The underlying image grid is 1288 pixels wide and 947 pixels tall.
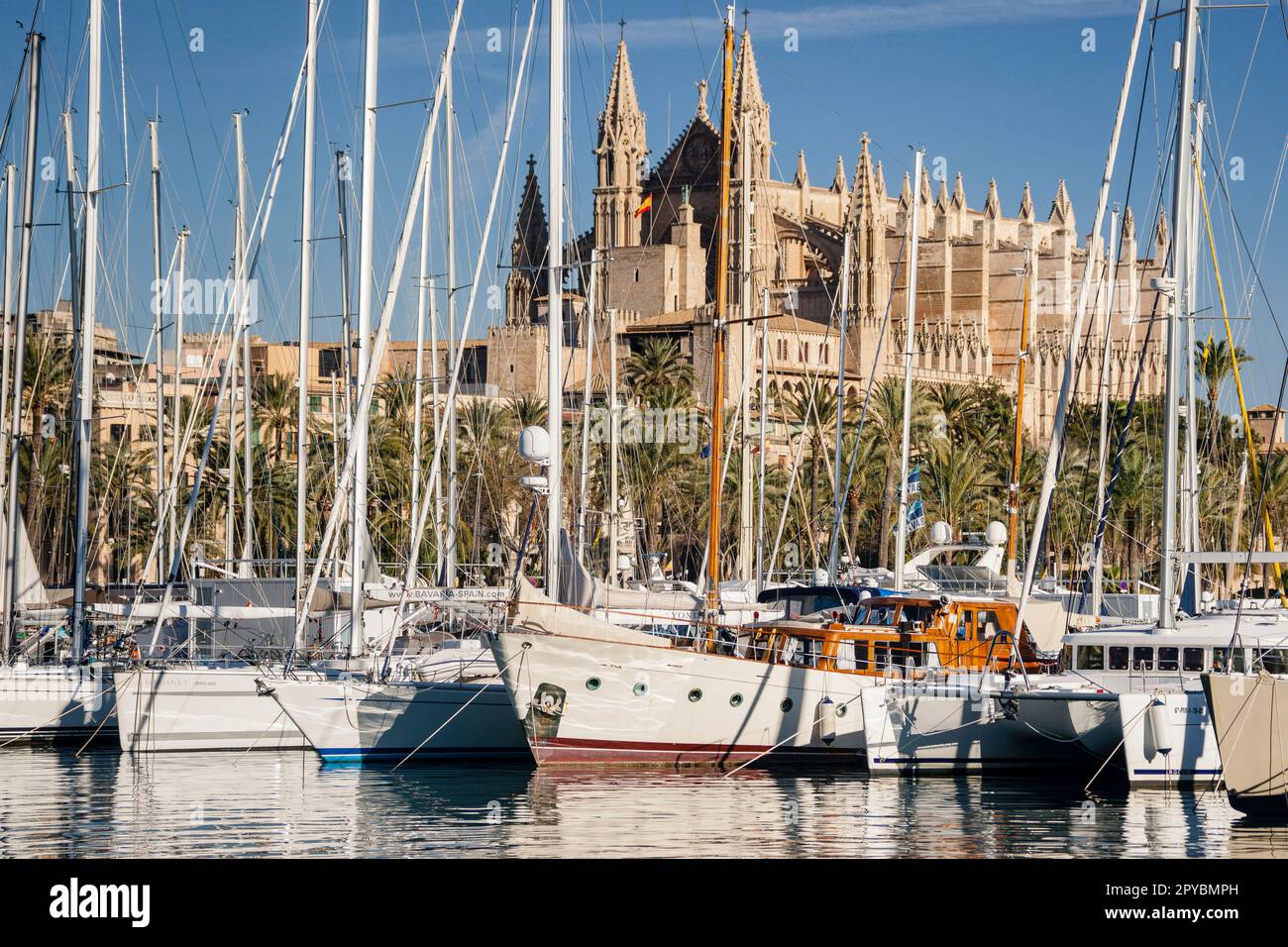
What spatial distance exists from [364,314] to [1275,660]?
1345cm

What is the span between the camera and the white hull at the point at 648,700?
81.0ft

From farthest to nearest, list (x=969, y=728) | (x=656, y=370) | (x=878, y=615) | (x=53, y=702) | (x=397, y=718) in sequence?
(x=656, y=370)
(x=53, y=702)
(x=878, y=615)
(x=397, y=718)
(x=969, y=728)

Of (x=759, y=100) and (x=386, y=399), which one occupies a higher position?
(x=759, y=100)

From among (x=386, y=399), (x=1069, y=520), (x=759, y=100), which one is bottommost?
(x=1069, y=520)

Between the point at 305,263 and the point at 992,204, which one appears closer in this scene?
the point at 305,263

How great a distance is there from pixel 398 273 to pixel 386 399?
3301cm

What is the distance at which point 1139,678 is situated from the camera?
978 inches

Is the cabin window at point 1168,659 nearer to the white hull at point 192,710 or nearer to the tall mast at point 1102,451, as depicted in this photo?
the tall mast at point 1102,451

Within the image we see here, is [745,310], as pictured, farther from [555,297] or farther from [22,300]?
[22,300]

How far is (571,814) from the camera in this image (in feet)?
68.7

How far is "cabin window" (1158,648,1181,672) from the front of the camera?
82.4 feet

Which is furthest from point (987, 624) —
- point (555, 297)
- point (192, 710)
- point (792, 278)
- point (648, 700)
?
point (792, 278)
